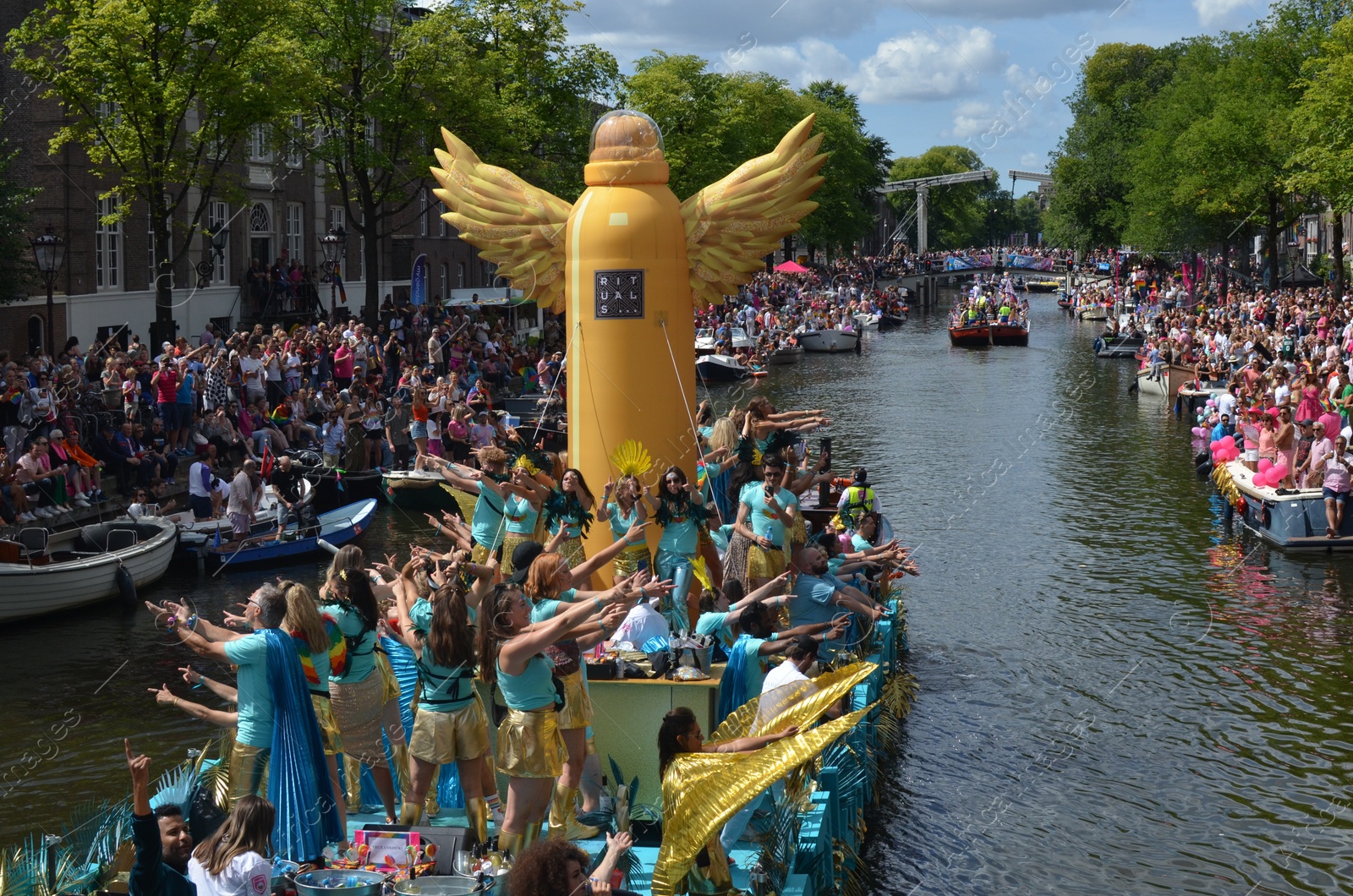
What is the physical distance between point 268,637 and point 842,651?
17.7ft

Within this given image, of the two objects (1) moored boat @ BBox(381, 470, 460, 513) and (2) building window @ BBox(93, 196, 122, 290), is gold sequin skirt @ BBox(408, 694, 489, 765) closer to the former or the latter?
(1) moored boat @ BBox(381, 470, 460, 513)

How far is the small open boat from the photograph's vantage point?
2075 centimetres

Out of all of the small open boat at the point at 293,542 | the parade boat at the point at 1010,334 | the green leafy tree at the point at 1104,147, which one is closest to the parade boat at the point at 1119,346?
the parade boat at the point at 1010,334

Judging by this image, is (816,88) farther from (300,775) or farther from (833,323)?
(300,775)

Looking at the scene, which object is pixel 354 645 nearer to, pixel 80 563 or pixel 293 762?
pixel 293 762

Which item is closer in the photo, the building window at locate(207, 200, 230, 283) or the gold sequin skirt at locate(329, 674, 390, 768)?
the gold sequin skirt at locate(329, 674, 390, 768)

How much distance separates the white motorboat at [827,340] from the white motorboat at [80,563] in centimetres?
3982

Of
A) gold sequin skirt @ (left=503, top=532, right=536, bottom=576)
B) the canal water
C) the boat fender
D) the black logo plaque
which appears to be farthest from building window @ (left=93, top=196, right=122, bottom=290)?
gold sequin skirt @ (left=503, top=532, right=536, bottom=576)

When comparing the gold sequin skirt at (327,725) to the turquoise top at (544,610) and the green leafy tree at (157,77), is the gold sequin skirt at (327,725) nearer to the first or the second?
the turquoise top at (544,610)

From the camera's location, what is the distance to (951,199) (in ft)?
393

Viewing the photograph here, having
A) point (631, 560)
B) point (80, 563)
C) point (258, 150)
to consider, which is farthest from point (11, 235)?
point (631, 560)

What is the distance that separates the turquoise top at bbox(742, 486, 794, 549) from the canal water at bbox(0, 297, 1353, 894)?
2.44 metres

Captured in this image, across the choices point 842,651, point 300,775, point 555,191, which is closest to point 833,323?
point 555,191

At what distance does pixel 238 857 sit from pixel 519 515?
5.75m
